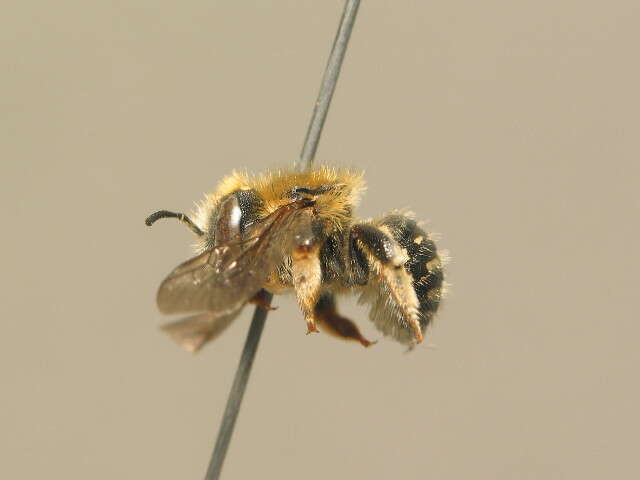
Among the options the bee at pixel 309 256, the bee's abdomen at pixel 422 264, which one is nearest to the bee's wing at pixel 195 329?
the bee at pixel 309 256

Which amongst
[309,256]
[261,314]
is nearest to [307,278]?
[309,256]

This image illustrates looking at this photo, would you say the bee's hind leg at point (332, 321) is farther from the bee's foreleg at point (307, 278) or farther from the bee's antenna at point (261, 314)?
the bee's antenna at point (261, 314)

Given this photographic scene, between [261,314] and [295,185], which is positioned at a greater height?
[295,185]

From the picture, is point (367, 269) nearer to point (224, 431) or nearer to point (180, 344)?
point (180, 344)

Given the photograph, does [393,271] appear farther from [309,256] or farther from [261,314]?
[261,314]

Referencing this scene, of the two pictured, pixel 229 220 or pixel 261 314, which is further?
pixel 229 220

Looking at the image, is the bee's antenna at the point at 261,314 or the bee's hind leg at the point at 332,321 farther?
the bee's hind leg at the point at 332,321
